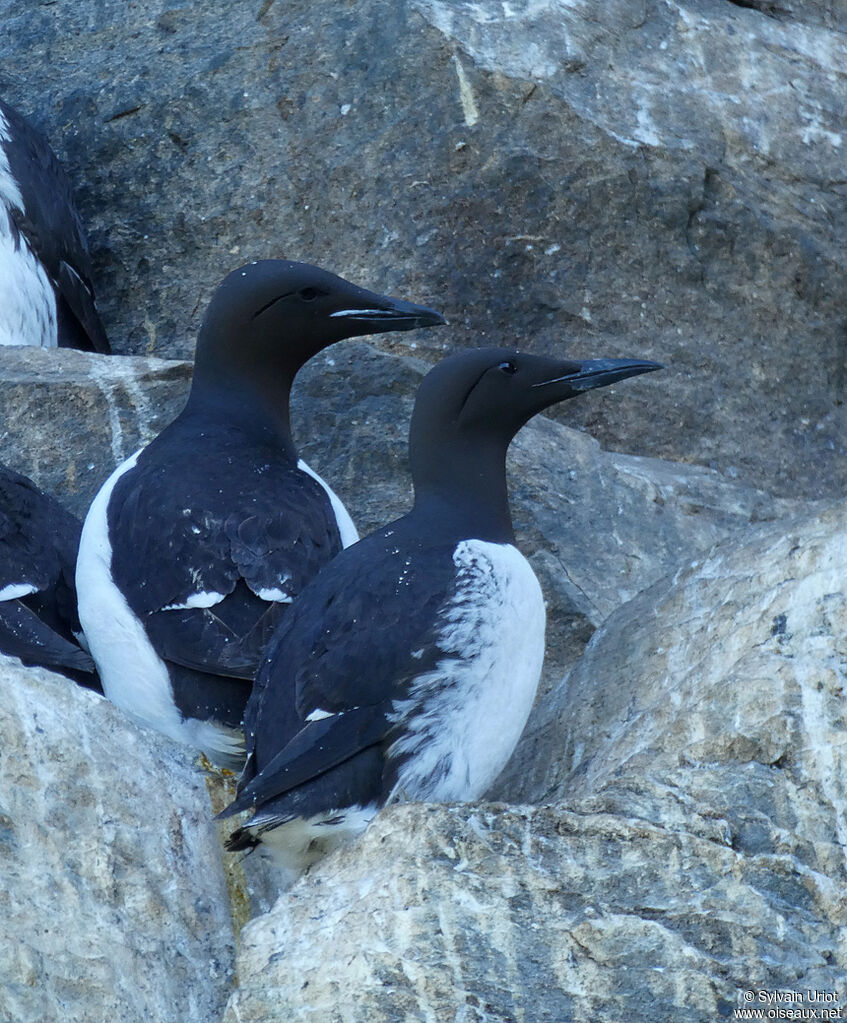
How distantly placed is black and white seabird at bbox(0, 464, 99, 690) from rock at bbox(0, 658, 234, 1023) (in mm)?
421

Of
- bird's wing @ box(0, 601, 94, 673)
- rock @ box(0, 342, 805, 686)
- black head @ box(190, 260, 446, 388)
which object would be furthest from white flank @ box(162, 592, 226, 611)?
rock @ box(0, 342, 805, 686)

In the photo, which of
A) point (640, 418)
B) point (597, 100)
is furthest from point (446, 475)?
point (597, 100)

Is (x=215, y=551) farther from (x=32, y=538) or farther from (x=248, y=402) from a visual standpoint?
(x=248, y=402)

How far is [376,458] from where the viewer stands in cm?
576

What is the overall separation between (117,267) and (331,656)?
3.28 metres

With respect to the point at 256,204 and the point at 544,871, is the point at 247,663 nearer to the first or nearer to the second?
the point at 544,871

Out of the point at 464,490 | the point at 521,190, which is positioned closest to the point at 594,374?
the point at 464,490

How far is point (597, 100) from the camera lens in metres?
6.59

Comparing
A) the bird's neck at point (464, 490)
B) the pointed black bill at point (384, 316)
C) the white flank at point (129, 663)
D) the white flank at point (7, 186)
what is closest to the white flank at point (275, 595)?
the white flank at point (129, 663)

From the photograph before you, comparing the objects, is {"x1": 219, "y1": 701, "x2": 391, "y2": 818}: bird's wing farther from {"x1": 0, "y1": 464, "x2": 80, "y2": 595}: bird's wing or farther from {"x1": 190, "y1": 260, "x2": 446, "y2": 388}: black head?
{"x1": 190, "y1": 260, "x2": 446, "y2": 388}: black head

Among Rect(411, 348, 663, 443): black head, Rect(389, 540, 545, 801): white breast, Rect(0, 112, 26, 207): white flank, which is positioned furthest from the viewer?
Rect(0, 112, 26, 207): white flank

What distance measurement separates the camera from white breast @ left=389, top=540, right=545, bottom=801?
3.74m

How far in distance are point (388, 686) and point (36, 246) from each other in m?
3.05

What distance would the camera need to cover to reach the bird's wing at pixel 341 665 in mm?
3600
